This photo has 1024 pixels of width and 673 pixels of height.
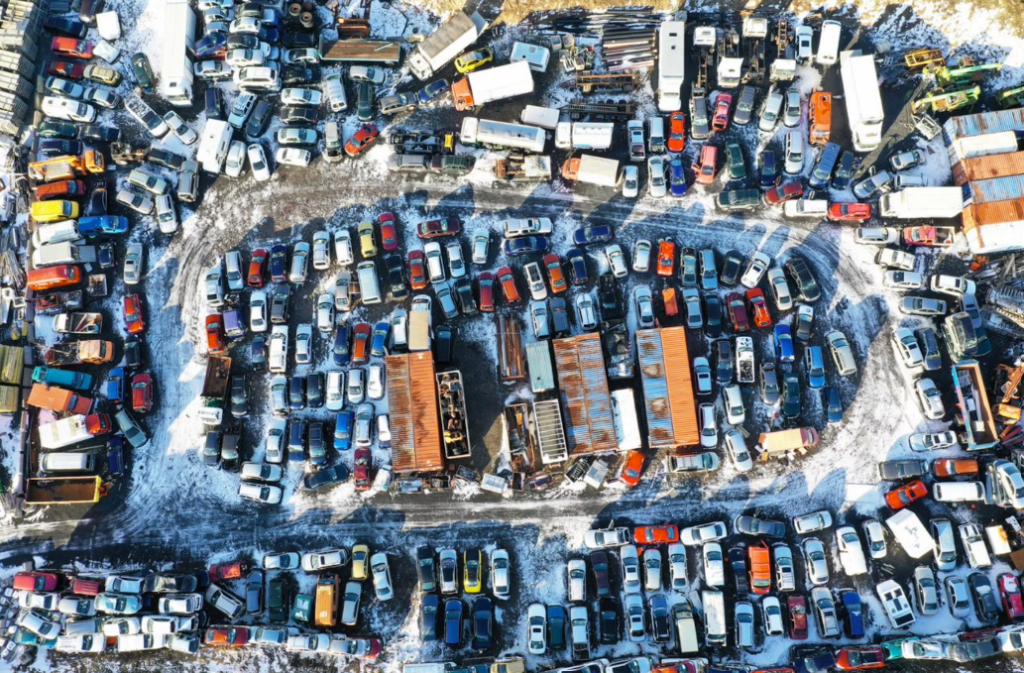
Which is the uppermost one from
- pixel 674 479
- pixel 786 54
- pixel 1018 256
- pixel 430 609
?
pixel 786 54

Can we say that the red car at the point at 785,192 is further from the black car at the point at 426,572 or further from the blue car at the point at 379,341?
the black car at the point at 426,572

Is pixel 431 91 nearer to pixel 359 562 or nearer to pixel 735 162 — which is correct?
pixel 735 162

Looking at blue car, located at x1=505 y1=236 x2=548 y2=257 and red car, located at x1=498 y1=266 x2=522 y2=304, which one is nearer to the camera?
red car, located at x1=498 y1=266 x2=522 y2=304

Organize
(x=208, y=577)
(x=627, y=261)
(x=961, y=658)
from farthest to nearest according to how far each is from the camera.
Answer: (x=627, y=261) < (x=208, y=577) < (x=961, y=658)

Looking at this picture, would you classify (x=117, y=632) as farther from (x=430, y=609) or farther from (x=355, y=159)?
(x=355, y=159)

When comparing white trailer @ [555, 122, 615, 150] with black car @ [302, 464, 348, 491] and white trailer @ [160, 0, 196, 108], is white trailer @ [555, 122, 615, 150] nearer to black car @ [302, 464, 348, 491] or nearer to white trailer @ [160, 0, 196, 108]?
white trailer @ [160, 0, 196, 108]

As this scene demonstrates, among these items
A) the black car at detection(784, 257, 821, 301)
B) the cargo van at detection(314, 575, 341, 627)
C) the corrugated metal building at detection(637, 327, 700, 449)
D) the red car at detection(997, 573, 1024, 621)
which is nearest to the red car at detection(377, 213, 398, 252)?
the corrugated metal building at detection(637, 327, 700, 449)

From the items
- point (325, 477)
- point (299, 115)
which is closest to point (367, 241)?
point (299, 115)

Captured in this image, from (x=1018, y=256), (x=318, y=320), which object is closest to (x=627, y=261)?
(x=318, y=320)
